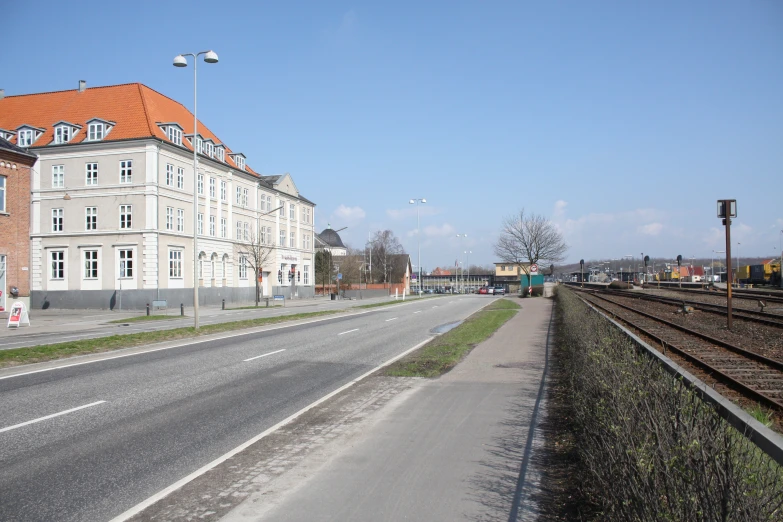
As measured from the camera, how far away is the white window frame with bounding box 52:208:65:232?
153ft

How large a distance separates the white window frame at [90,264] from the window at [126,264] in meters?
2.22

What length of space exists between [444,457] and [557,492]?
150 cm

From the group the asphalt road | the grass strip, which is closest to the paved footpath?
the asphalt road

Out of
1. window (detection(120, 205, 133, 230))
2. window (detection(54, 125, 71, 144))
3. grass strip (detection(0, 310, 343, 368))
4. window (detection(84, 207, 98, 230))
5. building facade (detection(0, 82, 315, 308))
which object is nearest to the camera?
grass strip (detection(0, 310, 343, 368))

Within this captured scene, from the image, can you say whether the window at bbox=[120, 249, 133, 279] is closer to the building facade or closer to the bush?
the building facade

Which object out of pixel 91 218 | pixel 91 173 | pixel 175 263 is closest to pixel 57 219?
pixel 91 218

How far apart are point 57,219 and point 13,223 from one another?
1388cm

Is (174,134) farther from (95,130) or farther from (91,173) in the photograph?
(91,173)

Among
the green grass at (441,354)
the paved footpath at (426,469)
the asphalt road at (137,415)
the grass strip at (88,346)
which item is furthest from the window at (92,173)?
the paved footpath at (426,469)

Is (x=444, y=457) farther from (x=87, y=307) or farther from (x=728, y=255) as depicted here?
(x=87, y=307)

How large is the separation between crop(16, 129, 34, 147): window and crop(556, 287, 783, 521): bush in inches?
2122

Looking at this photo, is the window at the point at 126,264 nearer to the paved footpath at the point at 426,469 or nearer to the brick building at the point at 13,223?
the brick building at the point at 13,223

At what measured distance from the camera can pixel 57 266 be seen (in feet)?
153

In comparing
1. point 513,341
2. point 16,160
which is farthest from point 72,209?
point 513,341
